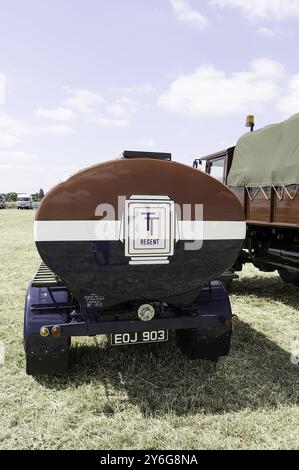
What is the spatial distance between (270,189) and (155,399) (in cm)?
415

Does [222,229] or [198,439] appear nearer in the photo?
[198,439]

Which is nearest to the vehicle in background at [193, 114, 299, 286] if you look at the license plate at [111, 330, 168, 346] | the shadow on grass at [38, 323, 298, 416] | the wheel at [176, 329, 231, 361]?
the shadow on grass at [38, 323, 298, 416]

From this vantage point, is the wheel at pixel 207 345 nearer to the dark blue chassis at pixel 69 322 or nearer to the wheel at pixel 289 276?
the dark blue chassis at pixel 69 322

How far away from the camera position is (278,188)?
6.42 m

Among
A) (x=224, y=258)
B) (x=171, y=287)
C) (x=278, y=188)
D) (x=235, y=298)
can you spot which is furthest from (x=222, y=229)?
(x=235, y=298)

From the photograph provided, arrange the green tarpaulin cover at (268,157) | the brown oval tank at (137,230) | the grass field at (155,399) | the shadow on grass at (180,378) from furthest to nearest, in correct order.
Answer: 1. the green tarpaulin cover at (268,157)
2. the shadow on grass at (180,378)
3. the brown oval tank at (137,230)
4. the grass field at (155,399)

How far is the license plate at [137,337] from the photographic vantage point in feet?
12.3

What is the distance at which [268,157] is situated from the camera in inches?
268

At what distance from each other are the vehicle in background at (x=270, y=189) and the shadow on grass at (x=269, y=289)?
30cm

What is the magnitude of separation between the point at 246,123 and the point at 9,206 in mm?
63353

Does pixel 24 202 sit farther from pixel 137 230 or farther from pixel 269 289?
pixel 137 230

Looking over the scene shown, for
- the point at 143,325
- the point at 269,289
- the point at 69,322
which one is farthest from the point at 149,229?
the point at 269,289

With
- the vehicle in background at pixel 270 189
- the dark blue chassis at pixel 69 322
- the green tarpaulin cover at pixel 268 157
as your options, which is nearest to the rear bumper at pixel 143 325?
the dark blue chassis at pixel 69 322
